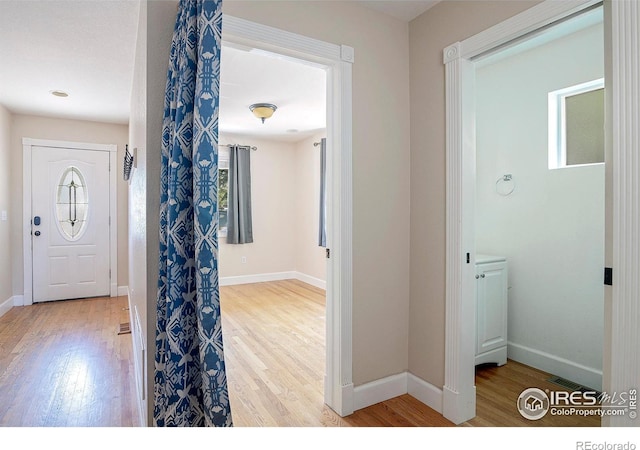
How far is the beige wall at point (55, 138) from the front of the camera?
15.5ft

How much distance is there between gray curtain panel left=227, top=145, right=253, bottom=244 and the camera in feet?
20.4

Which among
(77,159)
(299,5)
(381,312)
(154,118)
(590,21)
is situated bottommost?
(381,312)

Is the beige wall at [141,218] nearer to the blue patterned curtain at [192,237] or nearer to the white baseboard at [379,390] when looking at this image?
the blue patterned curtain at [192,237]

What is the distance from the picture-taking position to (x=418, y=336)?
7.68 ft

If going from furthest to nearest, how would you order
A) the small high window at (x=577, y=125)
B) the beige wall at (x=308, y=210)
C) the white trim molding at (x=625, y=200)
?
the beige wall at (x=308, y=210), the small high window at (x=577, y=125), the white trim molding at (x=625, y=200)

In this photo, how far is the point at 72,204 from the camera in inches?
201

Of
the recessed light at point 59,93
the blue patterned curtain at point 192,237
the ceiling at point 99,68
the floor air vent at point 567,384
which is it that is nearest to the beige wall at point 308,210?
the ceiling at point 99,68

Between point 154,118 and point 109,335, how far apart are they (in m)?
2.87

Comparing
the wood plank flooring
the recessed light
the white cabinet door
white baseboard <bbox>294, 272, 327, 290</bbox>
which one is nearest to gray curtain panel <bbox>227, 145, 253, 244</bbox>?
white baseboard <bbox>294, 272, 327, 290</bbox>

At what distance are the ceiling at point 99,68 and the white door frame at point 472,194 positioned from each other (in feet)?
2.02

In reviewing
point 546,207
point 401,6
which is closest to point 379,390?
point 546,207

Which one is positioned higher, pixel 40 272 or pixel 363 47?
pixel 363 47

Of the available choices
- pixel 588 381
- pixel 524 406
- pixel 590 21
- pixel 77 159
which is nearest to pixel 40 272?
pixel 77 159
